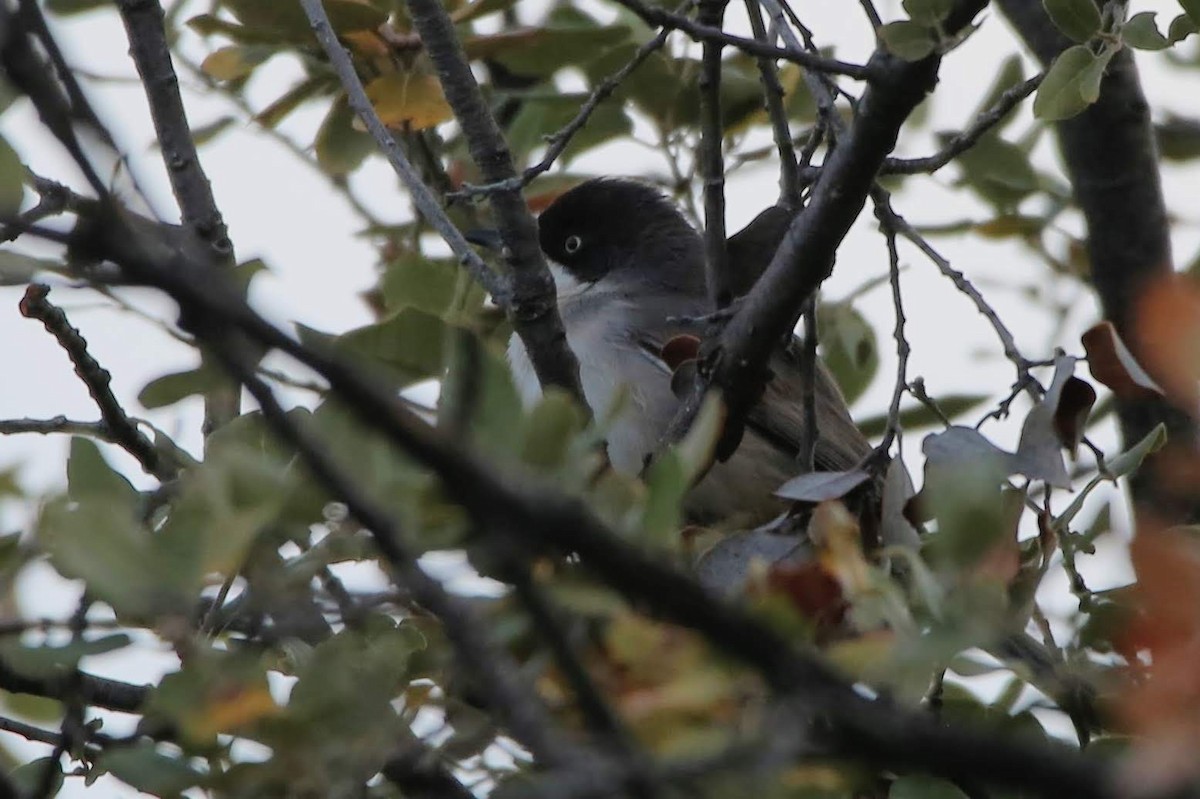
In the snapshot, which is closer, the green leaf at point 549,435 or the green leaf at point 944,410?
the green leaf at point 549,435

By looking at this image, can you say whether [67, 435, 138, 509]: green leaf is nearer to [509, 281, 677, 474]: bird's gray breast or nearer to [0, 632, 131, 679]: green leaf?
[0, 632, 131, 679]: green leaf

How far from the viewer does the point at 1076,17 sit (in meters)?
2.91

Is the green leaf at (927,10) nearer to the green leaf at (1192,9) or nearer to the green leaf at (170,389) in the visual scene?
the green leaf at (1192,9)

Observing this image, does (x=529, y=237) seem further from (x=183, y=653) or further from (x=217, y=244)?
(x=183, y=653)

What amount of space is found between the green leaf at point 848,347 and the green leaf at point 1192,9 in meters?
1.54

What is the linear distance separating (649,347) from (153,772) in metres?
3.52

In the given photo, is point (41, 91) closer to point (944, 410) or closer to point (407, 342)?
point (407, 342)

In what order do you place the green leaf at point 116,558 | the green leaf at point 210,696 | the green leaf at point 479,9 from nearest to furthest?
the green leaf at point 116,558 → the green leaf at point 210,696 → the green leaf at point 479,9

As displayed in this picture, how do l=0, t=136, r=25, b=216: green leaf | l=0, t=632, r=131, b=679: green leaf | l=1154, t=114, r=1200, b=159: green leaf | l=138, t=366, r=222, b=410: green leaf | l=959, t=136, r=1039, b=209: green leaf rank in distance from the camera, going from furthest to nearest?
l=1154, t=114, r=1200, b=159: green leaf < l=959, t=136, r=1039, b=209: green leaf < l=138, t=366, r=222, b=410: green leaf < l=0, t=136, r=25, b=216: green leaf < l=0, t=632, r=131, b=679: green leaf

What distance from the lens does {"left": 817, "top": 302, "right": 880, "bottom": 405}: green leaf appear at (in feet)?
14.1

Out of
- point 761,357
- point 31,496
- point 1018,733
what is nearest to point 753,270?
point 761,357

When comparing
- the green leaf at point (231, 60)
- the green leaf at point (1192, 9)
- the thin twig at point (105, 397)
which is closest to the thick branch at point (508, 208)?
the thin twig at point (105, 397)

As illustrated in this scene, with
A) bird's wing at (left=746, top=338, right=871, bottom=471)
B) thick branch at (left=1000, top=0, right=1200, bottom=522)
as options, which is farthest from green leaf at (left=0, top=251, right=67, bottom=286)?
thick branch at (left=1000, top=0, right=1200, bottom=522)

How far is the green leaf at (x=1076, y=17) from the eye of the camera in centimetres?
288
